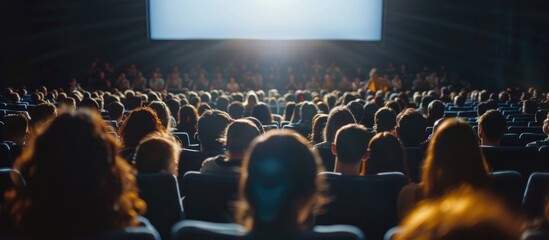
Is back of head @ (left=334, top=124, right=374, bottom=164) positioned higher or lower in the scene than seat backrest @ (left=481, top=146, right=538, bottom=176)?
higher

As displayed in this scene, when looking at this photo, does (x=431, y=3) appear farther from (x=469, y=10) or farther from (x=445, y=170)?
(x=445, y=170)

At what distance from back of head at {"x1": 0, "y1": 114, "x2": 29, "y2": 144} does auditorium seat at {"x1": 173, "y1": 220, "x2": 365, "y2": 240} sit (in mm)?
3853

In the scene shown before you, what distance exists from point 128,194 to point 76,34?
23.4 metres

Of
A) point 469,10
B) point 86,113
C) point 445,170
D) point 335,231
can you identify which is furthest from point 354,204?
point 469,10

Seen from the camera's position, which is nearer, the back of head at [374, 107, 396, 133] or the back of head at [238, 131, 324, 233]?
the back of head at [238, 131, 324, 233]

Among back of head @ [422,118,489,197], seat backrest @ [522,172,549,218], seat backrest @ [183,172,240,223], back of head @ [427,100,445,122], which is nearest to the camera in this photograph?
back of head @ [422,118,489,197]

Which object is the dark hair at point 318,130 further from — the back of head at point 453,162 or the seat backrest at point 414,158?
the back of head at point 453,162

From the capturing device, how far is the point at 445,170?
278cm

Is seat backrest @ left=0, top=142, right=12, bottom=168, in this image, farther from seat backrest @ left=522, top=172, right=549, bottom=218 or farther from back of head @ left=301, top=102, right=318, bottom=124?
back of head @ left=301, top=102, right=318, bottom=124

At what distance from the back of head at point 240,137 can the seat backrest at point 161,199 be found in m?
0.64

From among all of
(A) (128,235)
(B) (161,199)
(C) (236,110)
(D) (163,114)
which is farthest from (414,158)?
(C) (236,110)

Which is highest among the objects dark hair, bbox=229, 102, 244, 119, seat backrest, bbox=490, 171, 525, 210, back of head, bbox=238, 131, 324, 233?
back of head, bbox=238, 131, 324, 233

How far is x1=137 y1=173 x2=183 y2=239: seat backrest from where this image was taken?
3.25m

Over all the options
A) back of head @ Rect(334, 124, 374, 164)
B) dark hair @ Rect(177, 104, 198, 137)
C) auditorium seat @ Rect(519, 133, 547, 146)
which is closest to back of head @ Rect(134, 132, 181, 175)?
back of head @ Rect(334, 124, 374, 164)
